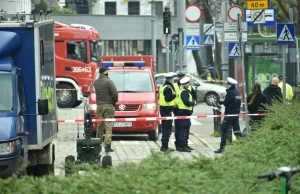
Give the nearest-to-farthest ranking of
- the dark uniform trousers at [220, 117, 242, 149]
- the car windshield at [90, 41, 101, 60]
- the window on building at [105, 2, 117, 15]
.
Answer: the dark uniform trousers at [220, 117, 242, 149], the car windshield at [90, 41, 101, 60], the window on building at [105, 2, 117, 15]

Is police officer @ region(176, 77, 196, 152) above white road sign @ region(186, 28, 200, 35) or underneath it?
underneath

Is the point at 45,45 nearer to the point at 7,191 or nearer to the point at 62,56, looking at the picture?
the point at 7,191

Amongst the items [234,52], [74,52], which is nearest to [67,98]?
[74,52]

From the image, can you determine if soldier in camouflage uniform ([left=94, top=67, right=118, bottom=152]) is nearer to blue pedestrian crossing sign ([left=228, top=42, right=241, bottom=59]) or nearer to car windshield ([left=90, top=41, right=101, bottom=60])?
blue pedestrian crossing sign ([left=228, top=42, right=241, bottom=59])

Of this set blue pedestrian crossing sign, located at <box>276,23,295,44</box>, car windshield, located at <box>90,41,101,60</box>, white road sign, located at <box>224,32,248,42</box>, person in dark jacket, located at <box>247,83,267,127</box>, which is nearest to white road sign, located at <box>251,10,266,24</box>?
white road sign, located at <box>224,32,248,42</box>

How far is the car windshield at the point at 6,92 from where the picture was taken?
1438cm

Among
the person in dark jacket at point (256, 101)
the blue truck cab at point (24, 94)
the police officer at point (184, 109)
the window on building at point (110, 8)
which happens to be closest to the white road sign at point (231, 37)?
the person in dark jacket at point (256, 101)

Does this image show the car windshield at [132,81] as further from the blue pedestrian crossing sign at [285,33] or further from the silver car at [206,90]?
the silver car at [206,90]

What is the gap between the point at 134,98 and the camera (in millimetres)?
24406

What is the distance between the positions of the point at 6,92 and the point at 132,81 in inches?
427

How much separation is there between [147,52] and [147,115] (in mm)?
54388

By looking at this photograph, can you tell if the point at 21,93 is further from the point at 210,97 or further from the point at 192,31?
the point at 210,97

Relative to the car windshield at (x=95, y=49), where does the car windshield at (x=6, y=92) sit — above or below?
below

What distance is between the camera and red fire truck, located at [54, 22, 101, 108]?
39.4 metres
